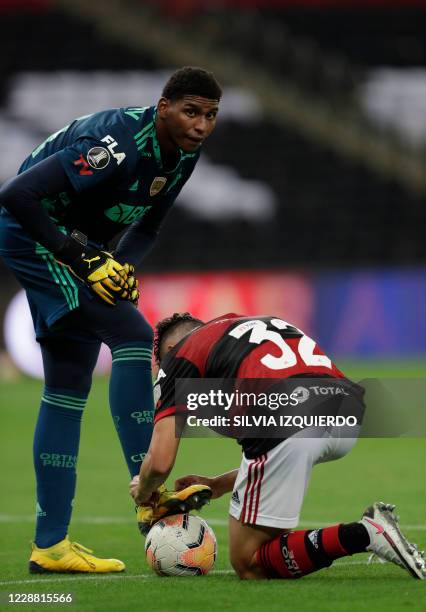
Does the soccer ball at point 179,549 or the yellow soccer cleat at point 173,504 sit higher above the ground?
the yellow soccer cleat at point 173,504

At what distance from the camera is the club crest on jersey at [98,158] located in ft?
15.7

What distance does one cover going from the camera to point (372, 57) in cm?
2302

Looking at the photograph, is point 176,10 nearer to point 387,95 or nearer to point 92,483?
point 387,95

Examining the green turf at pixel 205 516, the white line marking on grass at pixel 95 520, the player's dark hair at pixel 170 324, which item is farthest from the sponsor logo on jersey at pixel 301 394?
the white line marking on grass at pixel 95 520

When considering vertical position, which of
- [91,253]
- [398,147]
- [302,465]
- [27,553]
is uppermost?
[398,147]

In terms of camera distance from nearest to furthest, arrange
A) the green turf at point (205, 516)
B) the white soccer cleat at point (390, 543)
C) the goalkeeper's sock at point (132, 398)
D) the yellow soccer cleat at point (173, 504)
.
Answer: the green turf at point (205, 516)
the white soccer cleat at point (390, 543)
the yellow soccer cleat at point (173, 504)
the goalkeeper's sock at point (132, 398)

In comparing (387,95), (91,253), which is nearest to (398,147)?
(387,95)

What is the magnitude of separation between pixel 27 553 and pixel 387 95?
17730mm

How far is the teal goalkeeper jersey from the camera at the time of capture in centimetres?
480

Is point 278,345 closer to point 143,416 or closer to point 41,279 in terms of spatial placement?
point 143,416

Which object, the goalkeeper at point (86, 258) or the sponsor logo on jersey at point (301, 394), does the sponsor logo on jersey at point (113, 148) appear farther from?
the sponsor logo on jersey at point (301, 394)

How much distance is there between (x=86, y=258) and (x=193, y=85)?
80 centimetres

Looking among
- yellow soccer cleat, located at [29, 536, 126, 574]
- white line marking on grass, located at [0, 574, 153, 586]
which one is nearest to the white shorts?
white line marking on grass, located at [0, 574, 153, 586]

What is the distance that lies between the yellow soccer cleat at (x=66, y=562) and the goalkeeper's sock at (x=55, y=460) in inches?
1.4
